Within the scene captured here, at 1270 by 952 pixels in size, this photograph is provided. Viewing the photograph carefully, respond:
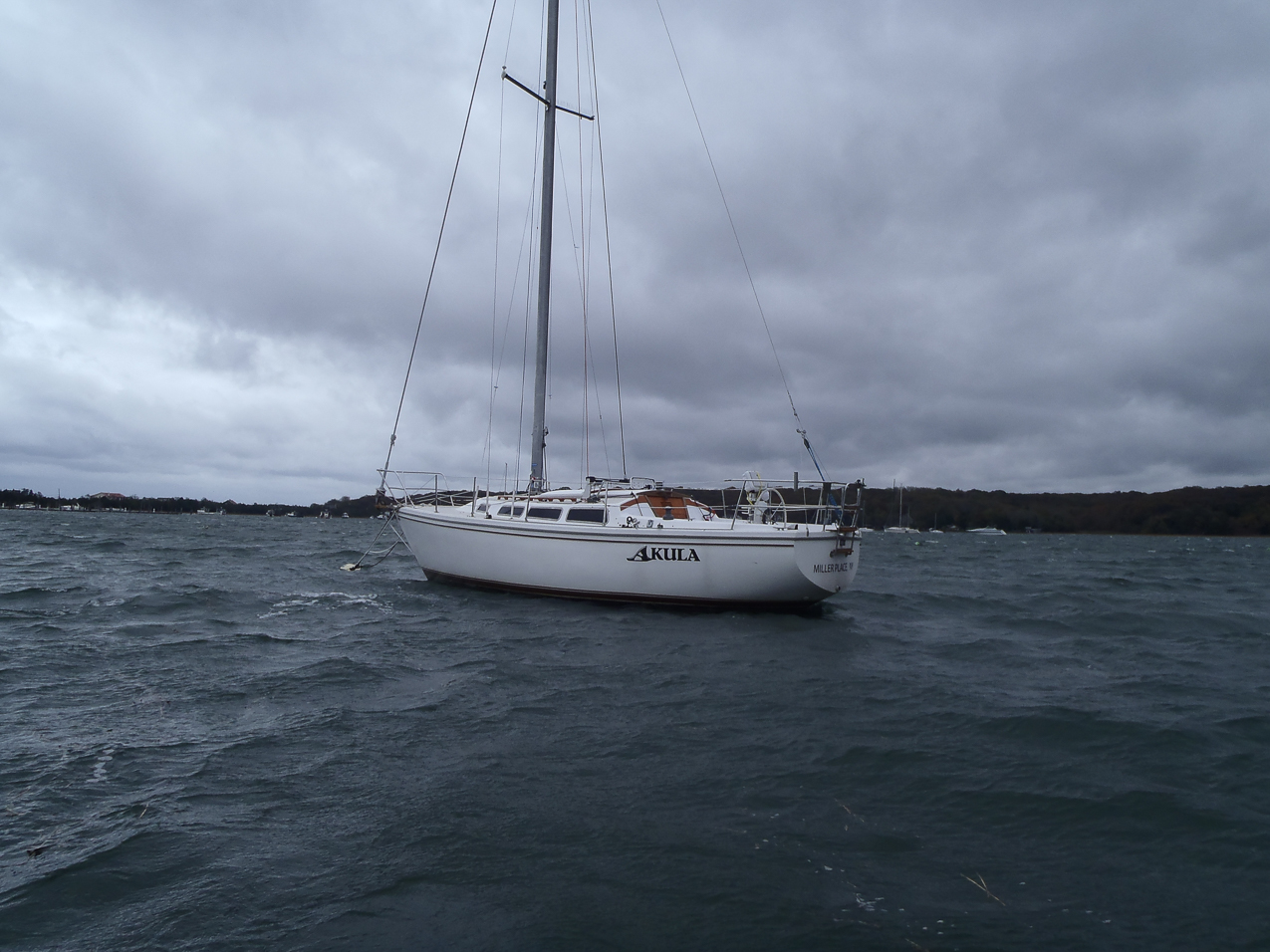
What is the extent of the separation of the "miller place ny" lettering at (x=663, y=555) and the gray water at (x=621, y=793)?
2.85 metres

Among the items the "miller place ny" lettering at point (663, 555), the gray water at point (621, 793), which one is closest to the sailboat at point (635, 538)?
the "miller place ny" lettering at point (663, 555)

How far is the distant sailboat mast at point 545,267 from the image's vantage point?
17.6 m

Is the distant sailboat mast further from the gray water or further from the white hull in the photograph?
the gray water

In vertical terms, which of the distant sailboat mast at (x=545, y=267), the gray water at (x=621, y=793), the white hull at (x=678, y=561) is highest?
the distant sailboat mast at (x=545, y=267)

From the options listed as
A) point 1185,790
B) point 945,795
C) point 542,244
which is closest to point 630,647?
point 945,795

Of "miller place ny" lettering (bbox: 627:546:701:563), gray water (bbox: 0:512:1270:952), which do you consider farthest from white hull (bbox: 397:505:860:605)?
gray water (bbox: 0:512:1270:952)

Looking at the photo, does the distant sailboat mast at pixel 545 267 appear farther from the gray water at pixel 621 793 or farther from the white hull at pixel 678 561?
the gray water at pixel 621 793

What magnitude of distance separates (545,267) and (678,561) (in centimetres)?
794

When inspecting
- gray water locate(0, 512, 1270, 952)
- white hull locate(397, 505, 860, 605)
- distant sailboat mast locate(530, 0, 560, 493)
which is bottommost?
gray water locate(0, 512, 1270, 952)

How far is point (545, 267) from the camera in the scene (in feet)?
58.9

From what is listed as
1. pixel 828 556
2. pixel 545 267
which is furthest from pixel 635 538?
pixel 545 267

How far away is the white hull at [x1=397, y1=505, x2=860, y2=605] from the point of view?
13.9 metres

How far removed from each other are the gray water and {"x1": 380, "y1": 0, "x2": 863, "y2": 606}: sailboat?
2.55 meters

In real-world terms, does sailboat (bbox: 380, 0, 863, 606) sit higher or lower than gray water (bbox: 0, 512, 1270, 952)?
higher
